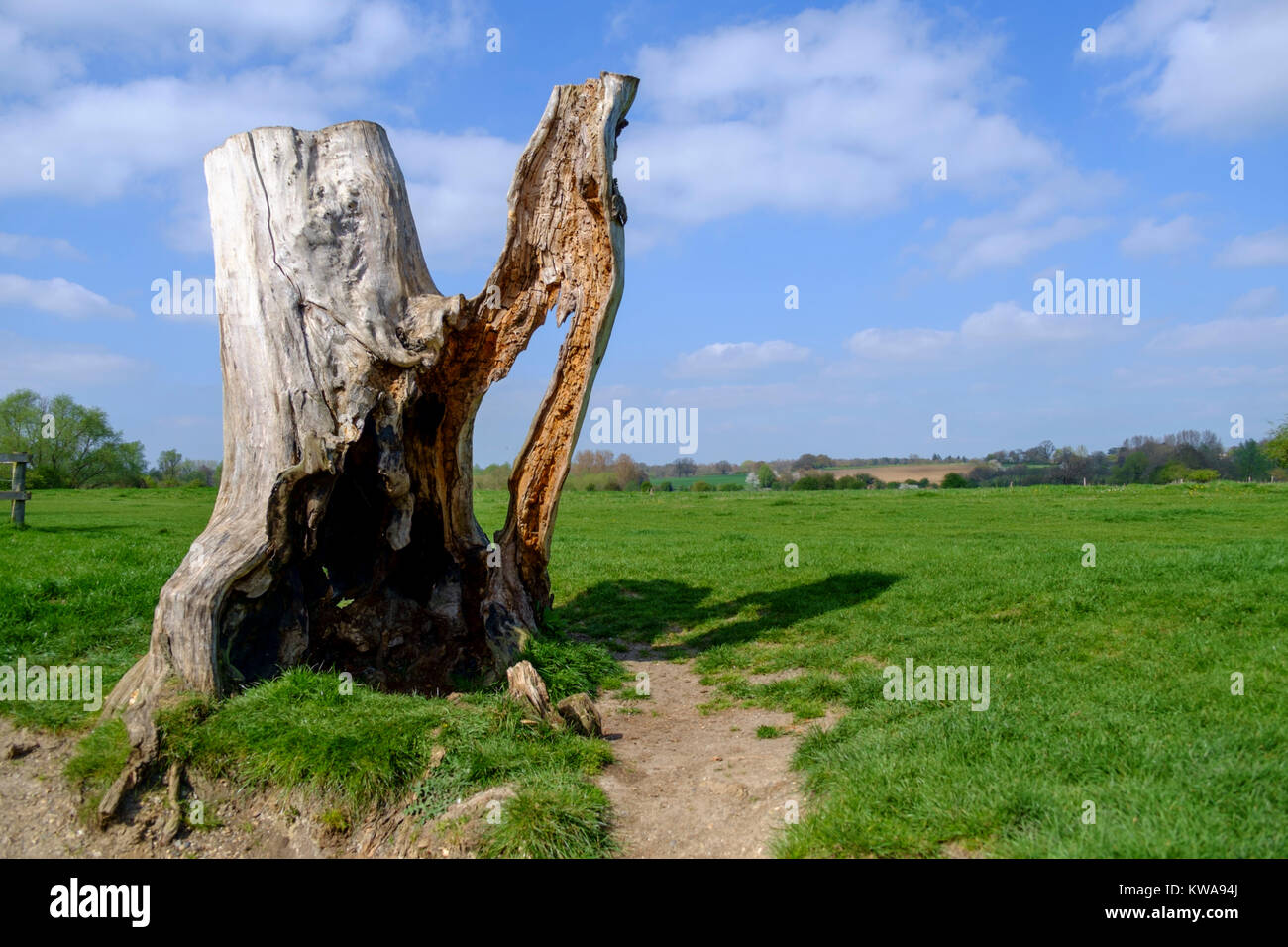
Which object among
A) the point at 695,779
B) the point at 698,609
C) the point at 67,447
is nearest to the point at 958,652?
the point at 695,779

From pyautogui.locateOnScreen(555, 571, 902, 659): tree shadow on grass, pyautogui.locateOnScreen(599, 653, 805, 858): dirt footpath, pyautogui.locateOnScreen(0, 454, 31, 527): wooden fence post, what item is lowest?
pyautogui.locateOnScreen(599, 653, 805, 858): dirt footpath

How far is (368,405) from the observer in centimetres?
775

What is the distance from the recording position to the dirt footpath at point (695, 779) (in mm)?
5223

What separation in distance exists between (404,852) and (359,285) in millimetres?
4969

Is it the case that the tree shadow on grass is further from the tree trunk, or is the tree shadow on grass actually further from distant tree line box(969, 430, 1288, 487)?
distant tree line box(969, 430, 1288, 487)

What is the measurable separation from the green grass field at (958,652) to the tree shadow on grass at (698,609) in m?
0.05

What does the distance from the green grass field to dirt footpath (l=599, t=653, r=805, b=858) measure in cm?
26

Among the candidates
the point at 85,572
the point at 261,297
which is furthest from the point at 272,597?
the point at 85,572

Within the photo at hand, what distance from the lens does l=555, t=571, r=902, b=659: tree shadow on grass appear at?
1115 centimetres

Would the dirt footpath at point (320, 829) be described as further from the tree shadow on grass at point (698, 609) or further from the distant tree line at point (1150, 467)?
the distant tree line at point (1150, 467)

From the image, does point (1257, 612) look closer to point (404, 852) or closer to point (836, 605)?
point (836, 605)

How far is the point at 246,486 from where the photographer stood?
7.59 metres

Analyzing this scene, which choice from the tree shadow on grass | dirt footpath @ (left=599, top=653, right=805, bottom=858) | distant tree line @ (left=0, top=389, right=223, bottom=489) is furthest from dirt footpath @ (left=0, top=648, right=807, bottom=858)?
distant tree line @ (left=0, top=389, right=223, bottom=489)

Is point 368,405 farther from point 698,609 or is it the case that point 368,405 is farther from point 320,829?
point 698,609
